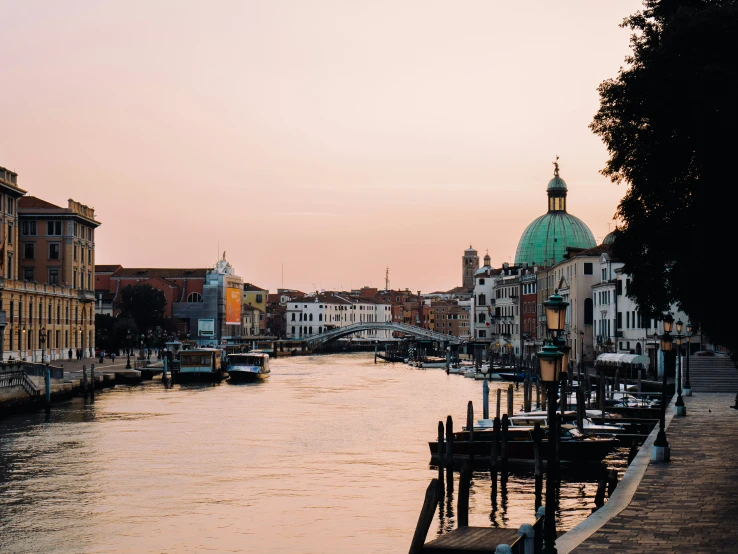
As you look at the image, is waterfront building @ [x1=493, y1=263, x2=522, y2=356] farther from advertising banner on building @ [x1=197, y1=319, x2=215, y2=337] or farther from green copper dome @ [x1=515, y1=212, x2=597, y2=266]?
advertising banner on building @ [x1=197, y1=319, x2=215, y2=337]

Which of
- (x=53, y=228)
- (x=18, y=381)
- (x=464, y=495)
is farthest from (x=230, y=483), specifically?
(x=53, y=228)

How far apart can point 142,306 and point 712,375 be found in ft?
229

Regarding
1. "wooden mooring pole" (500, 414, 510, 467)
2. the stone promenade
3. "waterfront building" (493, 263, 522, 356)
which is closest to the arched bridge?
"waterfront building" (493, 263, 522, 356)

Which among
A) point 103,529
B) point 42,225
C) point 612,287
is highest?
point 42,225

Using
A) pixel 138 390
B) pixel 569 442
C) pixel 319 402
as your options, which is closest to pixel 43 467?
pixel 569 442

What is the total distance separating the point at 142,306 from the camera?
10112 centimetres

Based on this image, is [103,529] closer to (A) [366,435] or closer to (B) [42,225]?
(A) [366,435]

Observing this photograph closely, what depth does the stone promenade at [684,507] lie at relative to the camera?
12102mm

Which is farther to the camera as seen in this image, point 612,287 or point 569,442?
point 612,287

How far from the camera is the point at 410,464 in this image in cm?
2603

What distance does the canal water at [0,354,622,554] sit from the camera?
18266 mm

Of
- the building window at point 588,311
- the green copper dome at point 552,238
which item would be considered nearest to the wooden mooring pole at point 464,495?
the building window at point 588,311

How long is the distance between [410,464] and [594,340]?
46.5 metres

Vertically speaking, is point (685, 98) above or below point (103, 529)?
above
